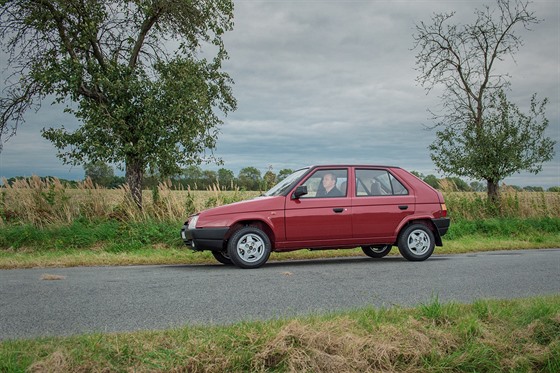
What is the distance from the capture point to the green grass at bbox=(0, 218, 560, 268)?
39.2 feet

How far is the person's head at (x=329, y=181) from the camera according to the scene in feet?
35.4

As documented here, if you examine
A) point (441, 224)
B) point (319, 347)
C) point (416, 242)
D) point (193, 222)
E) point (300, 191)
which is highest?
point (300, 191)

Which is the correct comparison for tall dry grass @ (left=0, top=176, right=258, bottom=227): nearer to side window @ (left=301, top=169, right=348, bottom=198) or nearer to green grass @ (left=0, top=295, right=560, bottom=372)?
side window @ (left=301, top=169, right=348, bottom=198)

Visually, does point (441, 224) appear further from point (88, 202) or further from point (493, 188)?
point (493, 188)

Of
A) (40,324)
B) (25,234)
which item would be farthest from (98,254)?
(40,324)

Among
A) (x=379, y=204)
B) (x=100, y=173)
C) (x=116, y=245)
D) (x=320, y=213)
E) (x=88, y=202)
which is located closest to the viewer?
(x=320, y=213)

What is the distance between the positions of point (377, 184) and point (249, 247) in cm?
311

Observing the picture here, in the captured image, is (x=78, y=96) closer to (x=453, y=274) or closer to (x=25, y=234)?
(x=25, y=234)

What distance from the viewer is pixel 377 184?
443 inches

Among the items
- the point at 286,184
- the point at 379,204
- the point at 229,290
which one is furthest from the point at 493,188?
the point at 229,290

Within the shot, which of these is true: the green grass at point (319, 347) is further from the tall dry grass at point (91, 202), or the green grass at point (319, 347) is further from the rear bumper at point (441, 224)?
the tall dry grass at point (91, 202)

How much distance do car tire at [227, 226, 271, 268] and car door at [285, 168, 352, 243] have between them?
0.53 metres

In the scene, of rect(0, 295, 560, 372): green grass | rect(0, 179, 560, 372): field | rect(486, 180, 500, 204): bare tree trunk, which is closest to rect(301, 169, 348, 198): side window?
rect(0, 179, 560, 372): field

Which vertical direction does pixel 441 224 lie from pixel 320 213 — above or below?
below
